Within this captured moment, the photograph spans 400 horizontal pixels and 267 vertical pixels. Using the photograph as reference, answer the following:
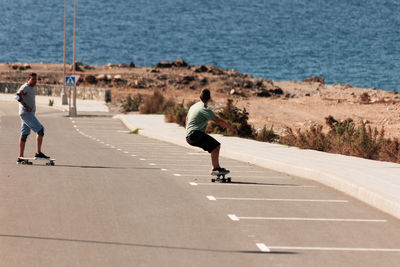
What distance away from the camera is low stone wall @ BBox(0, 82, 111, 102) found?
6494 cm

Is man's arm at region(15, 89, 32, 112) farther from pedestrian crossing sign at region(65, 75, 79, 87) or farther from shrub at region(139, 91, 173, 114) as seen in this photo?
shrub at region(139, 91, 173, 114)

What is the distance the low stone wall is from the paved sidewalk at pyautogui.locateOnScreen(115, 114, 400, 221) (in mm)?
39125

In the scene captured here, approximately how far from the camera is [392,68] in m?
161

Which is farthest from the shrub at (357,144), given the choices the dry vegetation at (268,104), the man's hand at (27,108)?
the man's hand at (27,108)

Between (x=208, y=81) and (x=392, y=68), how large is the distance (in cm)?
8546

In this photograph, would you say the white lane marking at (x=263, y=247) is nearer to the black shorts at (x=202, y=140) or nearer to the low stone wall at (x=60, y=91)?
the black shorts at (x=202, y=140)

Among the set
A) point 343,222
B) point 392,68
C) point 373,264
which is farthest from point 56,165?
point 392,68

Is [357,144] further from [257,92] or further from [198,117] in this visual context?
[257,92]

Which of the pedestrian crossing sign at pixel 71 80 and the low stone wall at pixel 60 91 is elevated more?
the pedestrian crossing sign at pixel 71 80

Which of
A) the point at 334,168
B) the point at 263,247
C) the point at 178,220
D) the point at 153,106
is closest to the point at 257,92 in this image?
the point at 153,106

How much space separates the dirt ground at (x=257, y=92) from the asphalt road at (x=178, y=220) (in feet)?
62.2

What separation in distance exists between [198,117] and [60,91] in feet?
186

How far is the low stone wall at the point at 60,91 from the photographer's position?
64.9 metres

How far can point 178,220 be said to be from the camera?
10.9 m
